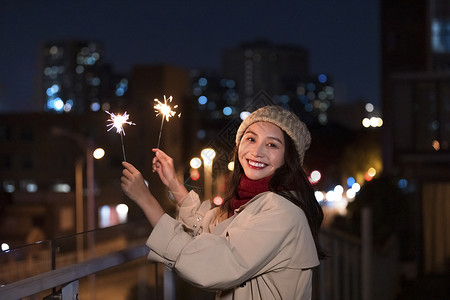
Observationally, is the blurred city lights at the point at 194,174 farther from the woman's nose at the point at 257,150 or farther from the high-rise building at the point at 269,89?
the high-rise building at the point at 269,89

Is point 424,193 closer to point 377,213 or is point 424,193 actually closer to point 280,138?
point 377,213

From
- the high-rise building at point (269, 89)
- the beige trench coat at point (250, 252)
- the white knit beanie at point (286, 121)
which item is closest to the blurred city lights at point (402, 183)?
the high-rise building at point (269, 89)

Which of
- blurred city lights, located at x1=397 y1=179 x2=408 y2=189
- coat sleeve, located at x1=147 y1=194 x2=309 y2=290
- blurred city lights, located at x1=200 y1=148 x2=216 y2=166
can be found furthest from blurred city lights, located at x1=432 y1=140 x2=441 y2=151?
coat sleeve, located at x1=147 y1=194 x2=309 y2=290

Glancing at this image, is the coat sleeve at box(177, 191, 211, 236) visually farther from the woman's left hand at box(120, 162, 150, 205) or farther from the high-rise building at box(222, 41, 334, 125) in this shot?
the high-rise building at box(222, 41, 334, 125)

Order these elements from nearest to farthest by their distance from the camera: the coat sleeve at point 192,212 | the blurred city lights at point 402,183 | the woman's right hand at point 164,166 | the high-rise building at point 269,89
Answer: the woman's right hand at point 164,166, the coat sleeve at point 192,212, the high-rise building at point 269,89, the blurred city lights at point 402,183

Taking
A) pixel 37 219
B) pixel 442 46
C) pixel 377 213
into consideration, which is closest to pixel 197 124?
pixel 37 219

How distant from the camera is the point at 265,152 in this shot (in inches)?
108

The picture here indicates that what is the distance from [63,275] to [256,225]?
715 millimetres

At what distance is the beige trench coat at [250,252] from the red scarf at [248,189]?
0.26ft

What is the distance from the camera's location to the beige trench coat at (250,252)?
94.0 inches

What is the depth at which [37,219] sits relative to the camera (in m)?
41.2

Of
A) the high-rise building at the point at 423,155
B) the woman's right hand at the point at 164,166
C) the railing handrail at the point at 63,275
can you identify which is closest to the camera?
the railing handrail at the point at 63,275

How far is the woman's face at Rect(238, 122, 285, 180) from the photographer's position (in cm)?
275

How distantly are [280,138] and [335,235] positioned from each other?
13.7 feet
